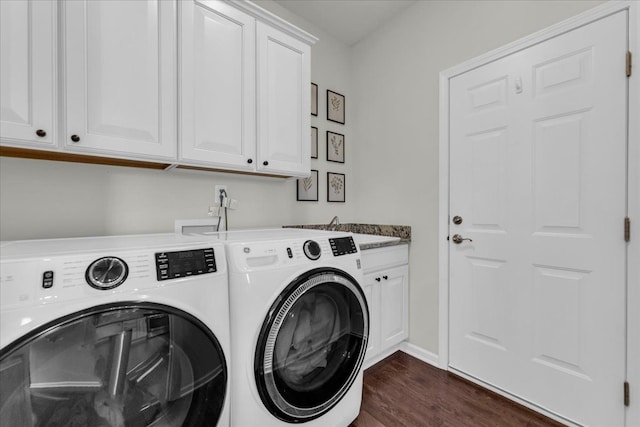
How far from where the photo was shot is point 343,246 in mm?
1440

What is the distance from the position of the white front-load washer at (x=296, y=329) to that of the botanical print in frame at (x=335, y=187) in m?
1.14

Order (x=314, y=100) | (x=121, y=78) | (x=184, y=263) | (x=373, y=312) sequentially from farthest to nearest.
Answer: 1. (x=314, y=100)
2. (x=373, y=312)
3. (x=121, y=78)
4. (x=184, y=263)

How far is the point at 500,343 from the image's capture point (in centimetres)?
178

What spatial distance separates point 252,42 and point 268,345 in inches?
62.9

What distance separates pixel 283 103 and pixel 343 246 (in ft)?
3.25

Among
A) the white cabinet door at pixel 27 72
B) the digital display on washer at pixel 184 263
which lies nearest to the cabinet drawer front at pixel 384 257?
the digital display on washer at pixel 184 263

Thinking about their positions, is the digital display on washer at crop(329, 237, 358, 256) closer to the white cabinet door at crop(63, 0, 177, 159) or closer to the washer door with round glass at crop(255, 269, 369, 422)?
the washer door with round glass at crop(255, 269, 369, 422)

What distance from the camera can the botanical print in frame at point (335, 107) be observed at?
2584 millimetres

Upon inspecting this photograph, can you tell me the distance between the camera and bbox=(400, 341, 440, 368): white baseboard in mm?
2113

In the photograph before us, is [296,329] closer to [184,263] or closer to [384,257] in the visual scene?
[184,263]

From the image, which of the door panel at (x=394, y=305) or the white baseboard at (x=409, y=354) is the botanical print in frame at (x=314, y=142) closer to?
the door panel at (x=394, y=305)

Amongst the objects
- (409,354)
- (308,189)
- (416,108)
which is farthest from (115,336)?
(416,108)

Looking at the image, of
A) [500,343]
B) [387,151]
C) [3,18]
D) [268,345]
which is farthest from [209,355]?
[387,151]

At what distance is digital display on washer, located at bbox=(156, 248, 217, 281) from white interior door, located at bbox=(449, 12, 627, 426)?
1681mm
